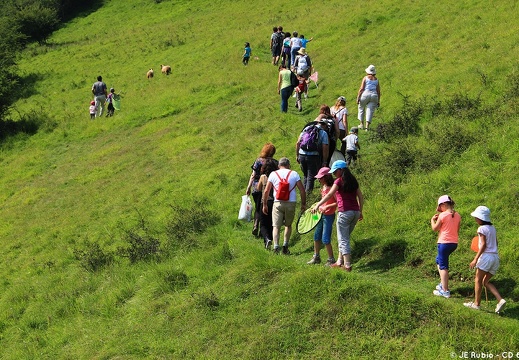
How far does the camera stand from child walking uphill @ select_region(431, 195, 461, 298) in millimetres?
8195

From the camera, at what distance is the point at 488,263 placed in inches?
299

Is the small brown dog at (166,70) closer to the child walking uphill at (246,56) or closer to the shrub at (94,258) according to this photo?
the child walking uphill at (246,56)

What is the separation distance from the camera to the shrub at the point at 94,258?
13062 mm

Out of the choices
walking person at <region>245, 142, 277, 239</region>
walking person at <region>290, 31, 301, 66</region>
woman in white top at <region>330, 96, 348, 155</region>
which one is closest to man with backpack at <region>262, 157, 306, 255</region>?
walking person at <region>245, 142, 277, 239</region>

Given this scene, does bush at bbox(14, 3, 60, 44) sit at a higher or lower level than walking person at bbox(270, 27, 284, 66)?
higher

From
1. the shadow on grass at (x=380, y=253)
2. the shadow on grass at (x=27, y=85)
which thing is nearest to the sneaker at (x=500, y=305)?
the shadow on grass at (x=380, y=253)

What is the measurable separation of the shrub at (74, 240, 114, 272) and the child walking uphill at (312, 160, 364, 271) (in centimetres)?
603

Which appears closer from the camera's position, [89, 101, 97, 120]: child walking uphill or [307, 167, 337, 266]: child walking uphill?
[307, 167, 337, 266]: child walking uphill

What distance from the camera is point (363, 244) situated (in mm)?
10336

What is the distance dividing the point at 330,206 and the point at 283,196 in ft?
3.38

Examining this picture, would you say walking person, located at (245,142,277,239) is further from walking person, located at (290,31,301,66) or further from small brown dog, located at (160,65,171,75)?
small brown dog, located at (160,65,171,75)

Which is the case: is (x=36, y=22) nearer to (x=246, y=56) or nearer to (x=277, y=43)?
(x=246, y=56)

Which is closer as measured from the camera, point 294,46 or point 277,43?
point 294,46

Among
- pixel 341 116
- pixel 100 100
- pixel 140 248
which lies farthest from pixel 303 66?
pixel 100 100
